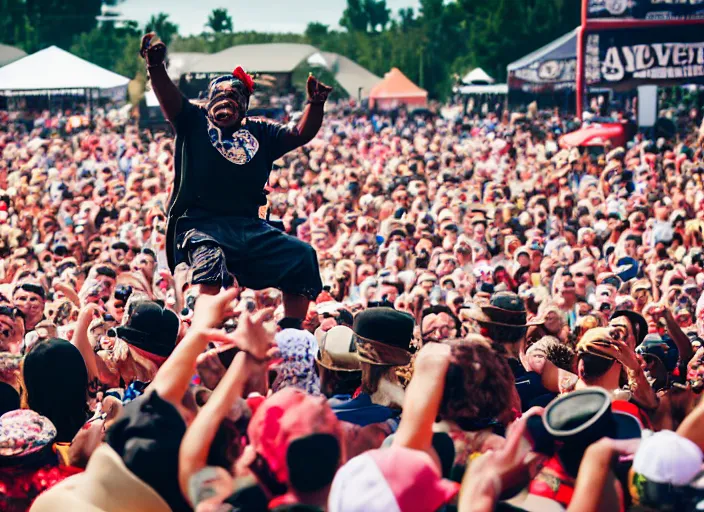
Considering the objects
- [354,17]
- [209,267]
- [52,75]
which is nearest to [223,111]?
[209,267]

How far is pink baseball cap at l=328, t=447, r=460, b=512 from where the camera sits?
9.09ft

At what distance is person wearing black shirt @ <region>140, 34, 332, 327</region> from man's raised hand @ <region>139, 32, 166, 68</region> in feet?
0.55

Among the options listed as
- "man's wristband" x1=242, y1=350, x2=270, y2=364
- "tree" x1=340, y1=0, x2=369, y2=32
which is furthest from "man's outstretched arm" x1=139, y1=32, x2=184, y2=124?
"tree" x1=340, y1=0, x2=369, y2=32

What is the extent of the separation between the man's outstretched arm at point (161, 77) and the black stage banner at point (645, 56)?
726 inches

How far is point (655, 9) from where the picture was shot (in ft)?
74.4

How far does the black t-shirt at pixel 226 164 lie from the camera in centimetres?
542

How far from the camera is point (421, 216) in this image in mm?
12969

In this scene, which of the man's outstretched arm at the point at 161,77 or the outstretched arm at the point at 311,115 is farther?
the outstretched arm at the point at 311,115

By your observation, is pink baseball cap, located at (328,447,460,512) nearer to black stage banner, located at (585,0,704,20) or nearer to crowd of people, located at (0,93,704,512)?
crowd of people, located at (0,93,704,512)

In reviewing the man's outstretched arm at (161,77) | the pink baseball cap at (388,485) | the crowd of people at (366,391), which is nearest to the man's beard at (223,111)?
the man's outstretched arm at (161,77)

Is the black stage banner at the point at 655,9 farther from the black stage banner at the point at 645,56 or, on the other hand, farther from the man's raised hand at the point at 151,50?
the man's raised hand at the point at 151,50

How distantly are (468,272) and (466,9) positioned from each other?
52541mm

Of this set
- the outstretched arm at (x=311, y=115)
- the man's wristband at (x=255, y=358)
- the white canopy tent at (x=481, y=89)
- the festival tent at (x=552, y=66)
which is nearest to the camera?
the man's wristband at (x=255, y=358)

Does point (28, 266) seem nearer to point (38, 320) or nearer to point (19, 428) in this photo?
point (38, 320)
